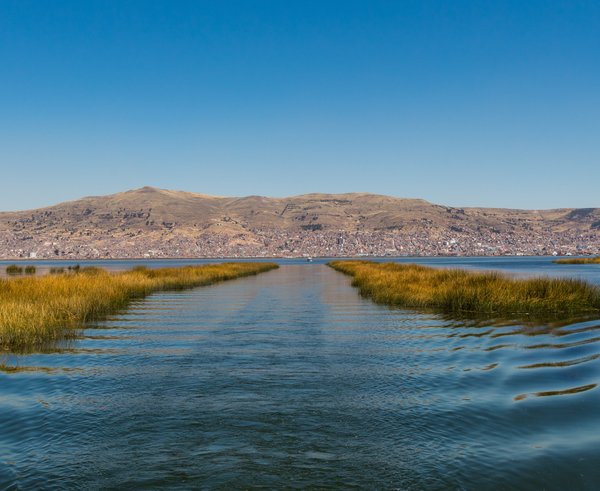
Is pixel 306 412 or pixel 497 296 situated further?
pixel 497 296

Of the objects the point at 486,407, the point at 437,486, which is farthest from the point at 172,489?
the point at 486,407

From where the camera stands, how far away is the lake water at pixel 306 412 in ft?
25.6

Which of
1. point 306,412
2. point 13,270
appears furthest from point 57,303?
point 13,270

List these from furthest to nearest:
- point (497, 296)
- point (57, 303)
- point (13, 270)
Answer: point (13, 270), point (497, 296), point (57, 303)

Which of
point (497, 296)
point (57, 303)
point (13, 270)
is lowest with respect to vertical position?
point (497, 296)

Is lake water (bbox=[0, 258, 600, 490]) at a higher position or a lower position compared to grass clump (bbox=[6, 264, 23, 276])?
lower

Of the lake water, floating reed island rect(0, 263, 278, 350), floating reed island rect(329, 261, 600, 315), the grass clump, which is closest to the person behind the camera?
the lake water

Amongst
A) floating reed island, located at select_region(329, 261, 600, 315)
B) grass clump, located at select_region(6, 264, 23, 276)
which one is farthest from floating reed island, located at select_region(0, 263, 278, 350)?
grass clump, located at select_region(6, 264, 23, 276)

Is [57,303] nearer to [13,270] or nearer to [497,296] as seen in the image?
[497,296]

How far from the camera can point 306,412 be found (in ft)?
34.7

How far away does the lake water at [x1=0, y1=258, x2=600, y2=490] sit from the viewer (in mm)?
7809

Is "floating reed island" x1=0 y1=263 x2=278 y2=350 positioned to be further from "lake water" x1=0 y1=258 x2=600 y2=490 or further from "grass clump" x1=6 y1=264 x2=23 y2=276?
"grass clump" x1=6 y1=264 x2=23 y2=276

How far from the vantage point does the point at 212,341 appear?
1950 cm

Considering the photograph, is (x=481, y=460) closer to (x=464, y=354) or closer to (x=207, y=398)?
(x=207, y=398)
